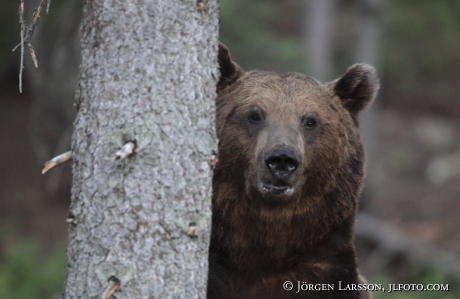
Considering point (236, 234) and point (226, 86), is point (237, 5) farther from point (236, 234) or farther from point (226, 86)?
point (236, 234)

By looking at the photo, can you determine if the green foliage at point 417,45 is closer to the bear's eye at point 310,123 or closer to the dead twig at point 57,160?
the bear's eye at point 310,123

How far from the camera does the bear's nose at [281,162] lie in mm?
4211

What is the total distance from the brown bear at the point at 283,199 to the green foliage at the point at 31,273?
651cm

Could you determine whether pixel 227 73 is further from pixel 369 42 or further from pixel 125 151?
pixel 369 42

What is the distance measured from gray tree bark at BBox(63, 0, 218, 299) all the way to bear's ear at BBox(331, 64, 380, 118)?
2.10 metres

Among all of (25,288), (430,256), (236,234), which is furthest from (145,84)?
(430,256)

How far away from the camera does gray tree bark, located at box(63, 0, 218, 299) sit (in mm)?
3111

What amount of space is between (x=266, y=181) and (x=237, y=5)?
7.95 meters

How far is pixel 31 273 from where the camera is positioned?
36.4 ft

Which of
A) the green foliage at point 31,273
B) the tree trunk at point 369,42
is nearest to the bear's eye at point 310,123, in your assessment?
the green foliage at point 31,273

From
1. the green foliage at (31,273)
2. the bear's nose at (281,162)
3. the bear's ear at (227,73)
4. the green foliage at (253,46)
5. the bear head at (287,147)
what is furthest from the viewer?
the green foliage at (31,273)

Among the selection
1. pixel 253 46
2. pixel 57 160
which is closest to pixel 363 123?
pixel 253 46

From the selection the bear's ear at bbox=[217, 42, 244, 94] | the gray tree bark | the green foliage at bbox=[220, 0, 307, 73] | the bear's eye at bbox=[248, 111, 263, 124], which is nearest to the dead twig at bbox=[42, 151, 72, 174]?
the gray tree bark

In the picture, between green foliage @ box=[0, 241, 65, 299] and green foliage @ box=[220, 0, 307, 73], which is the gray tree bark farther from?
green foliage @ box=[0, 241, 65, 299]
